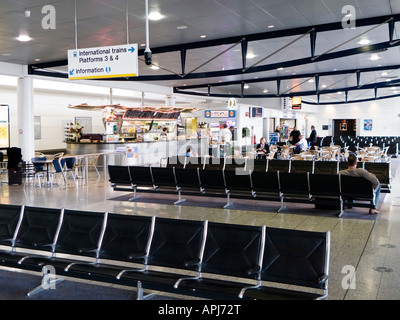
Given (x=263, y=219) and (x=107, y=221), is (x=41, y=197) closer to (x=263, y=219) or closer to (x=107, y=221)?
(x=263, y=219)

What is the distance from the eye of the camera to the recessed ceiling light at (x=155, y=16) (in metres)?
8.39

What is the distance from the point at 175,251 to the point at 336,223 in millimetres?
4273

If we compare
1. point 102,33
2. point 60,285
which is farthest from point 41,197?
point 60,285

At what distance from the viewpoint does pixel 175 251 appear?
4.29 m

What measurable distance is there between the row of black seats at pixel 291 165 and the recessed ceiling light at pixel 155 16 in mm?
4022

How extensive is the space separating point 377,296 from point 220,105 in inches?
850

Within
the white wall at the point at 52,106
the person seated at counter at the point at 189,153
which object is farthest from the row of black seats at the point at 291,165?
the white wall at the point at 52,106

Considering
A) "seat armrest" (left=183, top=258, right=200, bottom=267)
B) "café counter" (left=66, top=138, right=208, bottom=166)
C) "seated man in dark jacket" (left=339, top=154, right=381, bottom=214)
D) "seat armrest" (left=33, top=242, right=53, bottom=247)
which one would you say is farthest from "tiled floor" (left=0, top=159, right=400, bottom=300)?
"café counter" (left=66, top=138, right=208, bottom=166)

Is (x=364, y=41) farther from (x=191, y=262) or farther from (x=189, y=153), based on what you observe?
(x=191, y=262)

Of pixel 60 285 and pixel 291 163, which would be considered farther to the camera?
pixel 291 163

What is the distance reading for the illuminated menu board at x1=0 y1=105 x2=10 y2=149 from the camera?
17.3 m

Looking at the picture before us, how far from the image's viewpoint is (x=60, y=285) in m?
4.65

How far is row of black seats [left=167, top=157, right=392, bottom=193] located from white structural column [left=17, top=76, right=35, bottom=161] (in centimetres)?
588

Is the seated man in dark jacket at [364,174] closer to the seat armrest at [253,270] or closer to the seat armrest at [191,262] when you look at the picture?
the seat armrest at [253,270]
